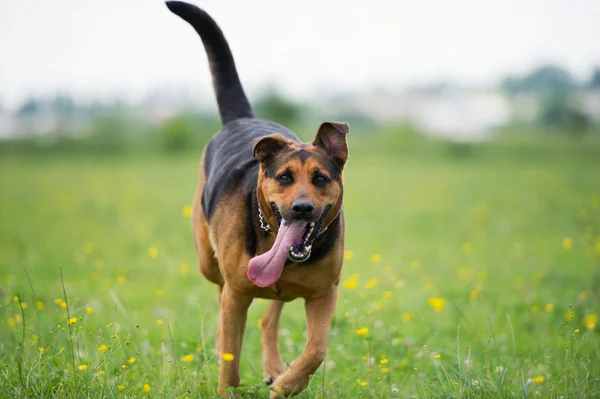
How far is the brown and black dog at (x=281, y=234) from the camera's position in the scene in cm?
427

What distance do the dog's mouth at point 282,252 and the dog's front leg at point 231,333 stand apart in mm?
479

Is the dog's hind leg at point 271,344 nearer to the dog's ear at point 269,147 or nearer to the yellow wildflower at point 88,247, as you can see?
the dog's ear at point 269,147

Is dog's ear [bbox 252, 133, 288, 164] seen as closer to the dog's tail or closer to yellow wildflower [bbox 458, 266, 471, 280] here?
the dog's tail

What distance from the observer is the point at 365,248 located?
476 inches

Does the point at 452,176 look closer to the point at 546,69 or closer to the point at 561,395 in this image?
the point at 561,395

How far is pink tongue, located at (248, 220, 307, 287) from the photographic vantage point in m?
4.21

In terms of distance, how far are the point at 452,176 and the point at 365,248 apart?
52.9ft

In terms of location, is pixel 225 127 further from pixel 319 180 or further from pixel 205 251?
pixel 319 180

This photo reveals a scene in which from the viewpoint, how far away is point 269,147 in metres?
4.61

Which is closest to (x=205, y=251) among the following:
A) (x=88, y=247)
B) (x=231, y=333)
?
(x=231, y=333)

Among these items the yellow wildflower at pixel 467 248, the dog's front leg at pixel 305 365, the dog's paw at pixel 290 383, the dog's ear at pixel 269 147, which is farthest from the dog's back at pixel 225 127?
the yellow wildflower at pixel 467 248

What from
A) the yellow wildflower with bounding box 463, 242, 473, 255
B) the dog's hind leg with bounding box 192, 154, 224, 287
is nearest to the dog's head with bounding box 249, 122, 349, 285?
the dog's hind leg with bounding box 192, 154, 224, 287

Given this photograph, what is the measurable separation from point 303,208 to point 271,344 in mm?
1678

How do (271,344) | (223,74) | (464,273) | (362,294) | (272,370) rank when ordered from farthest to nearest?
1. (464,273)
2. (362,294)
3. (223,74)
4. (271,344)
5. (272,370)
